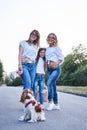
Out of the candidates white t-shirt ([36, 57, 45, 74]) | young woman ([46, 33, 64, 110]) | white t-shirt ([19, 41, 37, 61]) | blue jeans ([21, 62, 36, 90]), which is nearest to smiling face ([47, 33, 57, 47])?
young woman ([46, 33, 64, 110])

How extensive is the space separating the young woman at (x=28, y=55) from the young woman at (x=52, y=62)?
1.06m

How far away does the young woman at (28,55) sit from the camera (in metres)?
9.68

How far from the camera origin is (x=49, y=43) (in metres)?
11.0

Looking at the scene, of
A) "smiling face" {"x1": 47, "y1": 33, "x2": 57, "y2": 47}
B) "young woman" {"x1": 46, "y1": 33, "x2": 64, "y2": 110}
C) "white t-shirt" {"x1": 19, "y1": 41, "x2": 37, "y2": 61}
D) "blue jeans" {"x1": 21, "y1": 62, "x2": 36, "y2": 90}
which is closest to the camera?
"blue jeans" {"x1": 21, "y1": 62, "x2": 36, "y2": 90}

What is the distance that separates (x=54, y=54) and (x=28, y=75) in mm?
1584

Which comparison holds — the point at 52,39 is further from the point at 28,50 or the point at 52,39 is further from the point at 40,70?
the point at 28,50

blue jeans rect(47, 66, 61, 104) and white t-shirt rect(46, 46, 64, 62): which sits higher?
white t-shirt rect(46, 46, 64, 62)

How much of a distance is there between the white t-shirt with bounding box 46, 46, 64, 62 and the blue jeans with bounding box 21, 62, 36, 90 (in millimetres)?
1185

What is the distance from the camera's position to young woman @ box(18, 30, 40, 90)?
968 centimetres

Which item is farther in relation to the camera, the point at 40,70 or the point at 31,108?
the point at 40,70

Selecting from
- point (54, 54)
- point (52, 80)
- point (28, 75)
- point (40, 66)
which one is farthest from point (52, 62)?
point (28, 75)

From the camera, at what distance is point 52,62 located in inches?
439

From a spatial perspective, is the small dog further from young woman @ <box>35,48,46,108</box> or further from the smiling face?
the smiling face

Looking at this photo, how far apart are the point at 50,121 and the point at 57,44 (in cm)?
294
